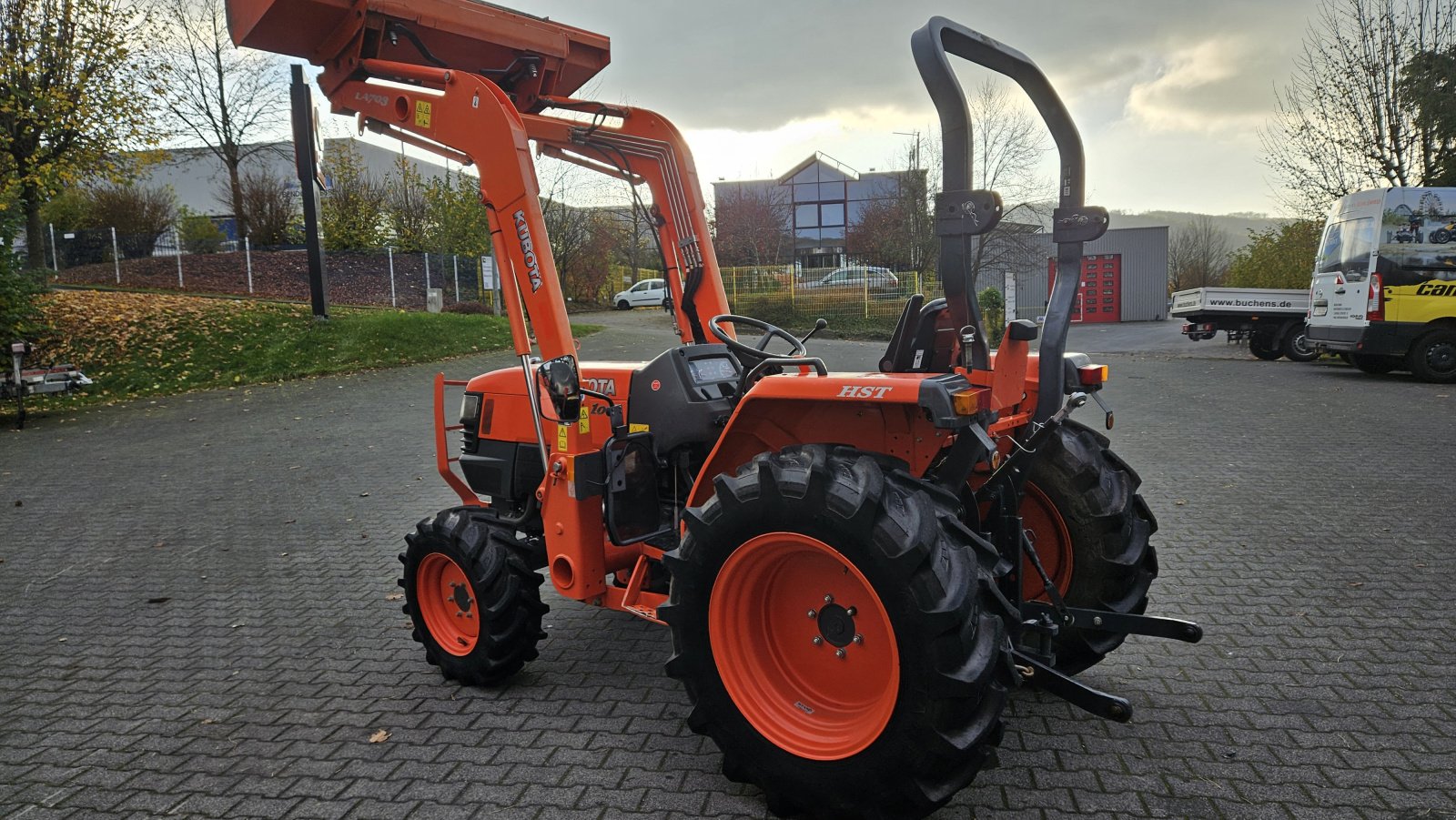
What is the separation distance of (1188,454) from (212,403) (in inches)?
510

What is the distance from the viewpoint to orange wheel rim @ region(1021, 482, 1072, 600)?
11.7 feet

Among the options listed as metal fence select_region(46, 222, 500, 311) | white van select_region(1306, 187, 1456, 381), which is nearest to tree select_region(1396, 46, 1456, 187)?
white van select_region(1306, 187, 1456, 381)

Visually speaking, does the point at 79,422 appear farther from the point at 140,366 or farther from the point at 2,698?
the point at 2,698

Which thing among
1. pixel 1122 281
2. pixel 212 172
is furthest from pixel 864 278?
pixel 212 172

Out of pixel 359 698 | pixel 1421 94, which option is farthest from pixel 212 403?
pixel 1421 94

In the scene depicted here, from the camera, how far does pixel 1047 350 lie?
9.55 feet

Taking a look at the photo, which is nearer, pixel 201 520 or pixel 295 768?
pixel 295 768

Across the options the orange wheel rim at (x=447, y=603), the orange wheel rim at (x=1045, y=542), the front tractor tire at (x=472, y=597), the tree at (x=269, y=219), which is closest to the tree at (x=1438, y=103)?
the orange wheel rim at (x=1045, y=542)

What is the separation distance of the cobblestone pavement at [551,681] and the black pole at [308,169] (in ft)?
32.1

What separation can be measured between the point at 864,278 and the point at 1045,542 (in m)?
23.7

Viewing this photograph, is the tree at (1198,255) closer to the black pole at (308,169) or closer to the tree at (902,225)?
the tree at (902,225)

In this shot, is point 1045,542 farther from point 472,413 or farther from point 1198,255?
point 1198,255

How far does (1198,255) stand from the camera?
4594 cm

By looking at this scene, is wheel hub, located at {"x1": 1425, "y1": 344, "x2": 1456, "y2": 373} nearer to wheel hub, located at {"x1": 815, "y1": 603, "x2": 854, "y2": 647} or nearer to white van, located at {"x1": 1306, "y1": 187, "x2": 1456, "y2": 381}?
white van, located at {"x1": 1306, "y1": 187, "x2": 1456, "y2": 381}
